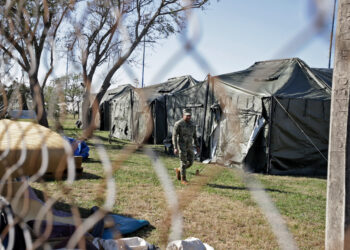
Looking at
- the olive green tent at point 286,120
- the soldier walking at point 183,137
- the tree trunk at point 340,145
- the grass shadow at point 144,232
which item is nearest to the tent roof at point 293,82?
the olive green tent at point 286,120

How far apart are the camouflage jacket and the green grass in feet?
2.42

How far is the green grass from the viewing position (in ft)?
12.5

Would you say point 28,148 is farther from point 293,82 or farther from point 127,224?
point 293,82

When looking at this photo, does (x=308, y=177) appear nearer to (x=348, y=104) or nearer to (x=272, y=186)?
(x=272, y=186)

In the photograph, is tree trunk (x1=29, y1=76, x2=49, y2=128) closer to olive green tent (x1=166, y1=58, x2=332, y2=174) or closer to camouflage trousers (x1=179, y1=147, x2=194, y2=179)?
camouflage trousers (x1=179, y1=147, x2=194, y2=179)

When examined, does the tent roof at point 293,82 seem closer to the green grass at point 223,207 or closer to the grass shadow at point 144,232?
the green grass at point 223,207

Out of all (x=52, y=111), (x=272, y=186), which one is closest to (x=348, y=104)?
(x=52, y=111)

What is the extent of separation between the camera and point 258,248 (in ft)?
11.6

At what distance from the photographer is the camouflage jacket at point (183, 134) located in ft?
22.9

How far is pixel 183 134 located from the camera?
700cm

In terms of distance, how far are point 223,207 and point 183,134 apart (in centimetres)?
225

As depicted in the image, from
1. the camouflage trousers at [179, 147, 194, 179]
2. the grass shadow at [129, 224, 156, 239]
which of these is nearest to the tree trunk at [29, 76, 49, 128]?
the grass shadow at [129, 224, 156, 239]

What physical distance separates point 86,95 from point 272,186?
6.26 meters

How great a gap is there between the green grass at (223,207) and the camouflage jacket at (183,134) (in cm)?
74
